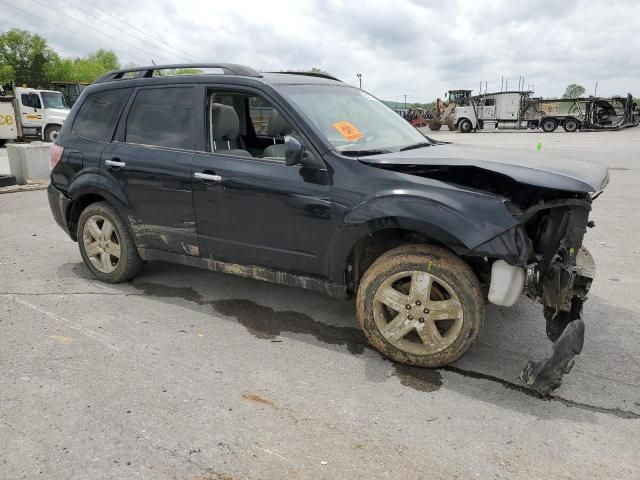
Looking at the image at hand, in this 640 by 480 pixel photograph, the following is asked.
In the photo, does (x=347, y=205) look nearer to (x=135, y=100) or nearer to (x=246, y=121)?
(x=246, y=121)

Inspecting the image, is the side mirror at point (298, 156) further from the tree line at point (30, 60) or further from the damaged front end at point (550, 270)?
the tree line at point (30, 60)

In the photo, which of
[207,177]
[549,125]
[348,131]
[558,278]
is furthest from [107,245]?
[549,125]

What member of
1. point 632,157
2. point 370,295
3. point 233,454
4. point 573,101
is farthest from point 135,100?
point 573,101

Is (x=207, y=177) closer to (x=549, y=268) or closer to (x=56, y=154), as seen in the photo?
(x=56, y=154)

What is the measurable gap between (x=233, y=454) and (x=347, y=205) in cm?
165

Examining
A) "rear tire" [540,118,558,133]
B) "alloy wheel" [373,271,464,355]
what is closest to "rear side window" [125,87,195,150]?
"alloy wheel" [373,271,464,355]

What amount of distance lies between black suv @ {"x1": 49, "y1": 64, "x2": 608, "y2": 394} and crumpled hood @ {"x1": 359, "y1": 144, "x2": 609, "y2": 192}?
2 centimetres

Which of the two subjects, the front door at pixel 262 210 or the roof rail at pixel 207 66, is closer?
the front door at pixel 262 210

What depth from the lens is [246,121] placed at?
489cm

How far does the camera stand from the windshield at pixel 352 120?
3650 mm

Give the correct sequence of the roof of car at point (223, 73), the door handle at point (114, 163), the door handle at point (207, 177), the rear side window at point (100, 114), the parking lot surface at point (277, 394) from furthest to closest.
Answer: the rear side window at point (100, 114) < the door handle at point (114, 163) < the roof of car at point (223, 73) < the door handle at point (207, 177) < the parking lot surface at point (277, 394)

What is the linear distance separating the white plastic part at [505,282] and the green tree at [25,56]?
74930mm

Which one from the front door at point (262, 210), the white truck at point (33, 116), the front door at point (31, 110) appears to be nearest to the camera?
the front door at point (262, 210)

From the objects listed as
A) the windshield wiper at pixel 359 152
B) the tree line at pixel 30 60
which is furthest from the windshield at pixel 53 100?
the tree line at pixel 30 60
